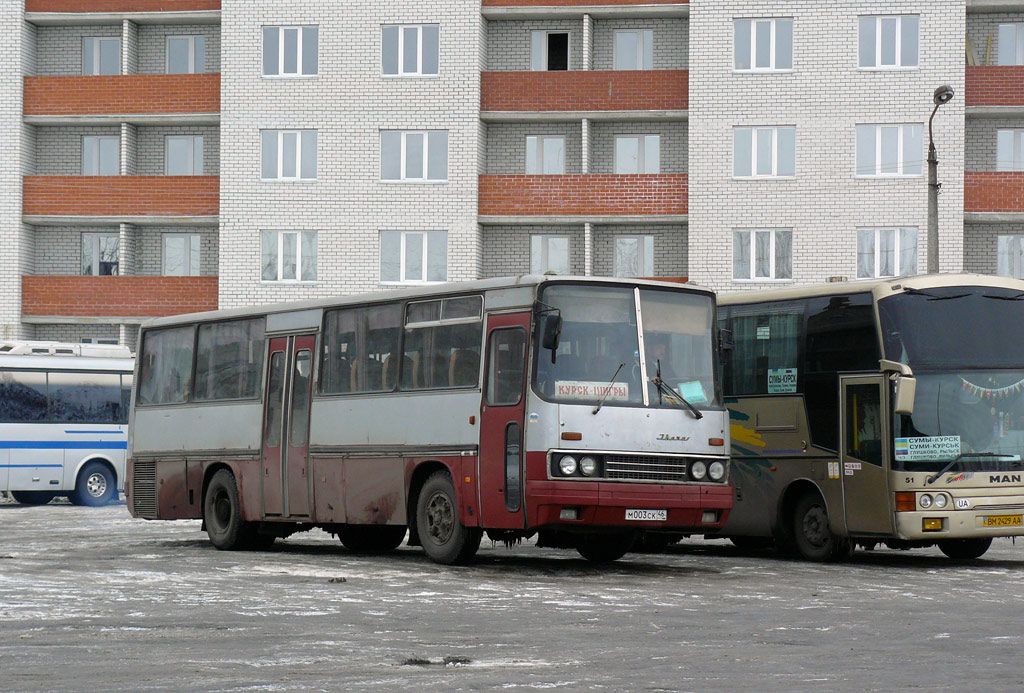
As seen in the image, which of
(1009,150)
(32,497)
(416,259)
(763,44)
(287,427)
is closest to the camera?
(287,427)

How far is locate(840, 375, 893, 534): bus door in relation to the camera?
60.5ft

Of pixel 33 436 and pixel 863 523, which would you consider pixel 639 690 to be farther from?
pixel 33 436

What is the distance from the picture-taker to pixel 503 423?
1684 centimetres

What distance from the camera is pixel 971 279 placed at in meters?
19.1

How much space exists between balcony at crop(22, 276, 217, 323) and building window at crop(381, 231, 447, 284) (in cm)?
504

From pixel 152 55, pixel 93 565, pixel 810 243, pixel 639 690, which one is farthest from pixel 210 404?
pixel 152 55

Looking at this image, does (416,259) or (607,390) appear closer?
(607,390)

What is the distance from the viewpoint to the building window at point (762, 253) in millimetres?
45344

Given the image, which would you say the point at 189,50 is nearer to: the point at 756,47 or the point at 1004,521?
the point at 756,47

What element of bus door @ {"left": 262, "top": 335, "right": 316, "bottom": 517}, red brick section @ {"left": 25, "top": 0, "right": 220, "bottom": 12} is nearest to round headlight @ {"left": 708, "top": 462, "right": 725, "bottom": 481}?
bus door @ {"left": 262, "top": 335, "right": 316, "bottom": 517}

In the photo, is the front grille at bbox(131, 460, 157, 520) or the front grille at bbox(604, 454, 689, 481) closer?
the front grille at bbox(604, 454, 689, 481)

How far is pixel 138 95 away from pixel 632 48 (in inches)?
545

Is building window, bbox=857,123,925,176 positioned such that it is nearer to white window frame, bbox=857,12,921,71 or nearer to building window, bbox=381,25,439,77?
white window frame, bbox=857,12,921,71

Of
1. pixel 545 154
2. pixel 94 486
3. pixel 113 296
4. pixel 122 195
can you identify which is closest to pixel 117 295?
pixel 113 296
